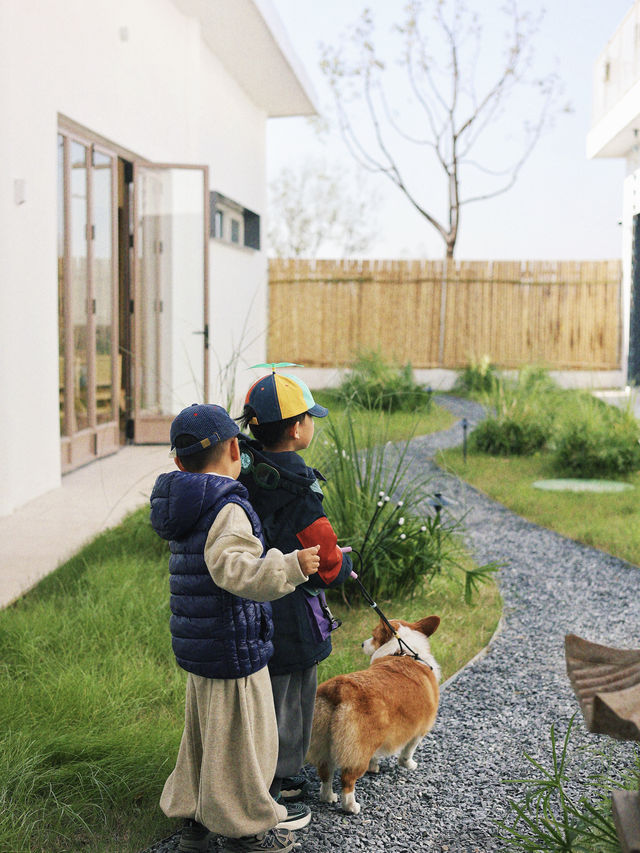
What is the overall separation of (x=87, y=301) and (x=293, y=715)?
5986 millimetres

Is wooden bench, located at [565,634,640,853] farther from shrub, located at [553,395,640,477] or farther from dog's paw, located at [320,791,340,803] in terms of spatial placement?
shrub, located at [553,395,640,477]

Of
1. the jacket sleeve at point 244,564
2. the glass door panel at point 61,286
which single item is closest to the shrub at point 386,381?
the glass door panel at point 61,286

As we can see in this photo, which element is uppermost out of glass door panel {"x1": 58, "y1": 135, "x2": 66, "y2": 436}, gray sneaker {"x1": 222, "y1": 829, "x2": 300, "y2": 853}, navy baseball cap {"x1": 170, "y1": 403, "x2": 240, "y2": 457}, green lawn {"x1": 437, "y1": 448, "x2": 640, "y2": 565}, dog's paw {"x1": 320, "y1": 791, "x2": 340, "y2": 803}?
glass door panel {"x1": 58, "y1": 135, "x2": 66, "y2": 436}

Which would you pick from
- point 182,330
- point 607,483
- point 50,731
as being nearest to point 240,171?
point 182,330

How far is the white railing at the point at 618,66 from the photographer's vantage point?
1253 cm

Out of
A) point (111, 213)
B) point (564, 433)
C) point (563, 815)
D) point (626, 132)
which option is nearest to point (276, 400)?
point (563, 815)

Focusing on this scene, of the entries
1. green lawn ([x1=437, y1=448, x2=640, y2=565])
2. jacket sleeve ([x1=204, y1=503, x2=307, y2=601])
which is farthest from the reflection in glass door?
jacket sleeve ([x1=204, y1=503, x2=307, y2=601])

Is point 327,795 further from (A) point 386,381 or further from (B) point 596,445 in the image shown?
(A) point 386,381

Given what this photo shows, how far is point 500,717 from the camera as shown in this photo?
3307 millimetres

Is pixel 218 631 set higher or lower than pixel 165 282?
lower

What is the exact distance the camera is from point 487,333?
15.9 metres

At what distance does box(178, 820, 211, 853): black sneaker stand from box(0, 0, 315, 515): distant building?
2.63 m

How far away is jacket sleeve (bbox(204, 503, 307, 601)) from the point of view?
80.3 inches

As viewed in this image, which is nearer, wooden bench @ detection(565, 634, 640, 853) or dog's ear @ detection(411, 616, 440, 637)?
wooden bench @ detection(565, 634, 640, 853)
